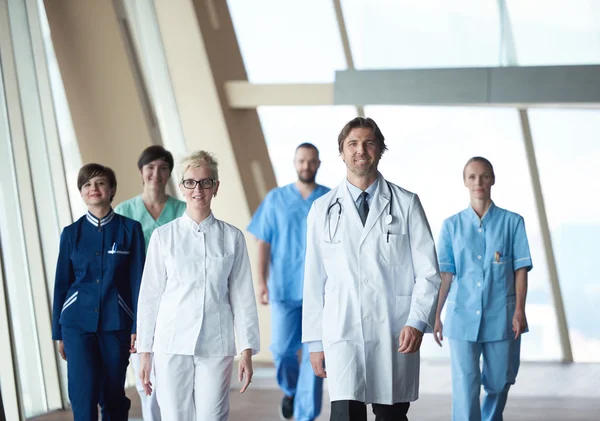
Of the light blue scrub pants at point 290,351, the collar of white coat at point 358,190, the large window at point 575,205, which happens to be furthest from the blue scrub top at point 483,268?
the large window at point 575,205

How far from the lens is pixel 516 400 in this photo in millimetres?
5895

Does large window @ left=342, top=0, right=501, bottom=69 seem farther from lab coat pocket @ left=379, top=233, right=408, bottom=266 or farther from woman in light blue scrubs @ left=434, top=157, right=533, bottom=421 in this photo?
lab coat pocket @ left=379, top=233, right=408, bottom=266

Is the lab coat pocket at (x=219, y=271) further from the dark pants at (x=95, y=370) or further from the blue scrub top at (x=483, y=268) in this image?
the blue scrub top at (x=483, y=268)

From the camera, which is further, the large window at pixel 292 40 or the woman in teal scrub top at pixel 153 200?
the large window at pixel 292 40

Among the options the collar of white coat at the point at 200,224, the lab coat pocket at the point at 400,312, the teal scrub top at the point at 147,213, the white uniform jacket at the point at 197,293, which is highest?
the teal scrub top at the point at 147,213

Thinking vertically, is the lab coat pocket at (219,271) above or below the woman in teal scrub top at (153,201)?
below

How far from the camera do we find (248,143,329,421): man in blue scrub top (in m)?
5.20

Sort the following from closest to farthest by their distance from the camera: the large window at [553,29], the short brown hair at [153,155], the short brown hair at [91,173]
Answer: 1. the short brown hair at [91,173]
2. the short brown hair at [153,155]
3. the large window at [553,29]

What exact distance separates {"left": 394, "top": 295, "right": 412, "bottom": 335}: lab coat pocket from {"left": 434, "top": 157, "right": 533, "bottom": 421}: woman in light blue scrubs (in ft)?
4.21

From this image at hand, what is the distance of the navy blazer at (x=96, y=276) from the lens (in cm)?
380

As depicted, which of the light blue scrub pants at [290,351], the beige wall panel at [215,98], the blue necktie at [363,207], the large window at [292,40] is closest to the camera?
the blue necktie at [363,207]

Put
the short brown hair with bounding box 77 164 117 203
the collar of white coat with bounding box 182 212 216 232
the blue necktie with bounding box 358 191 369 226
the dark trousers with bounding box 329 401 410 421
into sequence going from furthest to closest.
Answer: the short brown hair with bounding box 77 164 117 203 < the collar of white coat with bounding box 182 212 216 232 < the blue necktie with bounding box 358 191 369 226 < the dark trousers with bounding box 329 401 410 421

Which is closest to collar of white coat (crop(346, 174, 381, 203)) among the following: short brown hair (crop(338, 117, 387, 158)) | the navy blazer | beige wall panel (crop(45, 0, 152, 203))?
short brown hair (crop(338, 117, 387, 158))

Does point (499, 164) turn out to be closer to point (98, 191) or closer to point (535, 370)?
point (535, 370)
